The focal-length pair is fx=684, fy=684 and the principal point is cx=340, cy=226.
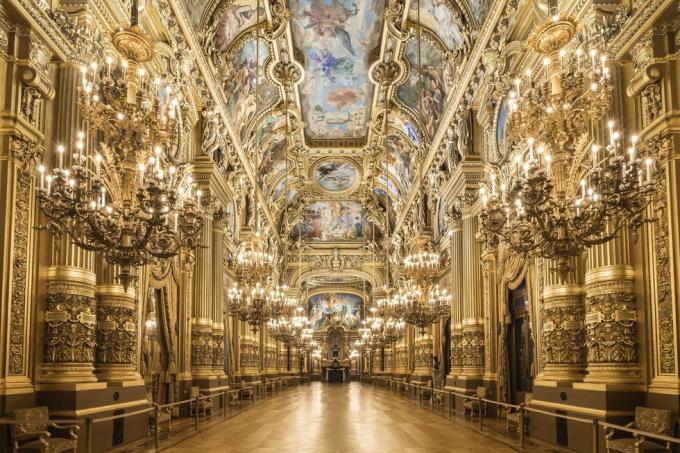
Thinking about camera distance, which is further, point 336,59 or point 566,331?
point 336,59

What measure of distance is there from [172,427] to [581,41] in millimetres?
10921

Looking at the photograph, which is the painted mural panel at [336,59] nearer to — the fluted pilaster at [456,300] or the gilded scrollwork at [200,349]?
the fluted pilaster at [456,300]

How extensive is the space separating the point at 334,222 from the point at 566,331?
33512mm

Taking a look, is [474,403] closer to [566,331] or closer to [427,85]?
[566,331]

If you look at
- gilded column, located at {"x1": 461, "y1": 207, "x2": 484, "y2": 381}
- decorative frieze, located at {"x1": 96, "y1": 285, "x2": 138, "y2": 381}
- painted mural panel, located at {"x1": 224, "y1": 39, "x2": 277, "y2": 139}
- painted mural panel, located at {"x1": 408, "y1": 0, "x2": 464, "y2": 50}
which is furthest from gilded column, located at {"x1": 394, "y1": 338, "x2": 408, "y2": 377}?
decorative frieze, located at {"x1": 96, "y1": 285, "x2": 138, "y2": 381}

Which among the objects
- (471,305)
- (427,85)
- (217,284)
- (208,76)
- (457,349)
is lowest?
(457,349)

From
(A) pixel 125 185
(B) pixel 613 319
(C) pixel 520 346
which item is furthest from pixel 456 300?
(A) pixel 125 185

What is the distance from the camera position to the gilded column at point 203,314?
18.5 meters

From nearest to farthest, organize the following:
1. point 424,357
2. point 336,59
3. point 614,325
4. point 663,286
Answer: point 663,286, point 614,325, point 336,59, point 424,357

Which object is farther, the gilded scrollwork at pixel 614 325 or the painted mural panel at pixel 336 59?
the painted mural panel at pixel 336 59

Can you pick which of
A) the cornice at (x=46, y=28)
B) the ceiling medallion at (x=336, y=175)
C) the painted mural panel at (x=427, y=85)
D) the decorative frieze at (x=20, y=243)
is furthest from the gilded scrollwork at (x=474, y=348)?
the ceiling medallion at (x=336, y=175)

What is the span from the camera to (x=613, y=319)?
965 centimetres

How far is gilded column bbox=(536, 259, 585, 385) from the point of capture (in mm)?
11156

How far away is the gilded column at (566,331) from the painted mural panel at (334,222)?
103ft
